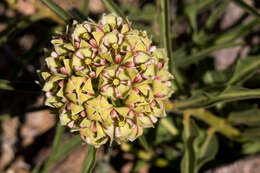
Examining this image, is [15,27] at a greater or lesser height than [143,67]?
greater

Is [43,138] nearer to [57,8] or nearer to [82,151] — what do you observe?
[82,151]

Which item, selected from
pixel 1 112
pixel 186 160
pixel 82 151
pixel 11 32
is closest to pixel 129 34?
pixel 186 160

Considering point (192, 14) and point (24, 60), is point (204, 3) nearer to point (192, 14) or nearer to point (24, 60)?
point (192, 14)

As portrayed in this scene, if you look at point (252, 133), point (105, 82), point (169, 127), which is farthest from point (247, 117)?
point (105, 82)

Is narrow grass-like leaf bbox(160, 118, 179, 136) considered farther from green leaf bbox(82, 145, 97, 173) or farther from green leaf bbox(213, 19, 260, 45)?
green leaf bbox(82, 145, 97, 173)

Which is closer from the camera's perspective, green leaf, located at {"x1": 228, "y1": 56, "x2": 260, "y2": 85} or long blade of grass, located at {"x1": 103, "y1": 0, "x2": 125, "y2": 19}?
long blade of grass, located at {"x1": 103, "y1": 0, "x2": 125, "y2": 19}

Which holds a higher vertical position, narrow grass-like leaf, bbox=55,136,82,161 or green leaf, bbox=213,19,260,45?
green leaf, bbox=213,19,260,45

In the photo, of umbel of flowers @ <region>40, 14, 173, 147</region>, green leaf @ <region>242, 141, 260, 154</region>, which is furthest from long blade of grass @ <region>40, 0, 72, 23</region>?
Result: green leaf @ <region>242, 141, 260, 154</region>
